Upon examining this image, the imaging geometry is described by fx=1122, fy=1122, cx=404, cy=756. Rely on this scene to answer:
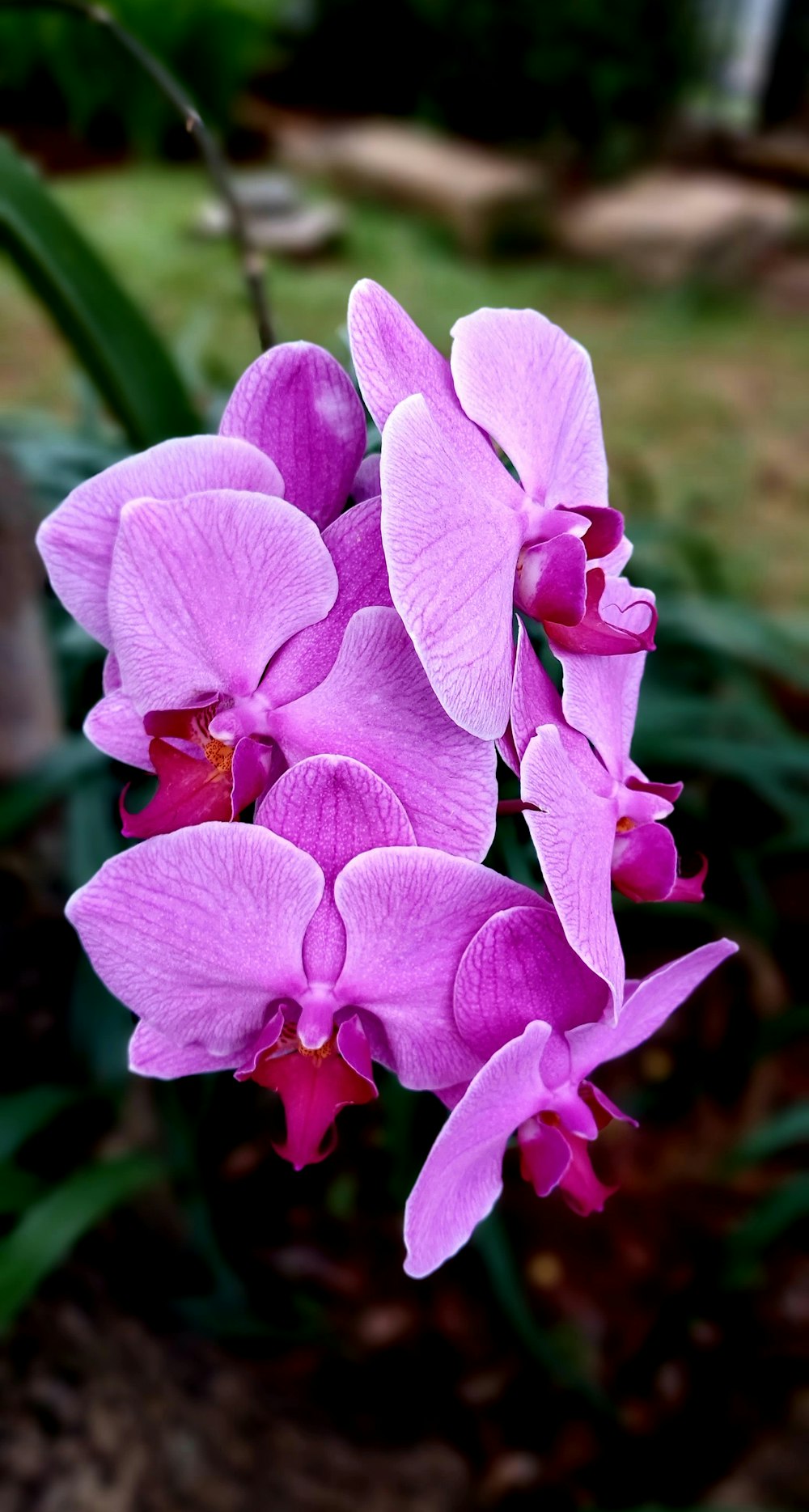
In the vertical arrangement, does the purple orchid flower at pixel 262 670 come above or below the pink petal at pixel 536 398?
below

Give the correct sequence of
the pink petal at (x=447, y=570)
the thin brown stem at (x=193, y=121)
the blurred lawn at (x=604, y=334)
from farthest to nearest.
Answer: the blurred lawn at (x=604, y=334) → the thin brown stem at (x=193, y=121) → the pink petal at (x=447, y=570)

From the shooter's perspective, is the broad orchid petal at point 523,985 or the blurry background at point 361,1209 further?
the blurry background at point 361,1209

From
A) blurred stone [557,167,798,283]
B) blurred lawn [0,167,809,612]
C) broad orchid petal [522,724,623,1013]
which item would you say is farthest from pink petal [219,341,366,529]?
blurred stone [557,167,798,283]

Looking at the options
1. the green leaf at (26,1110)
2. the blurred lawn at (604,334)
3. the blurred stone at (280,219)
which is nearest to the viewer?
the green leaf at (26,1110)

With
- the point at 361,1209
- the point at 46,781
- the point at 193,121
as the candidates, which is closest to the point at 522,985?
the point at 193,121

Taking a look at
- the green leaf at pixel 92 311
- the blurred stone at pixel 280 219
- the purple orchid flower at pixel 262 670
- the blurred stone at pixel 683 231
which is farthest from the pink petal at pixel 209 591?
the blurred stone at pixel 683 231

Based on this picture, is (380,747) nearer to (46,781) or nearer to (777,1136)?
(46,781)

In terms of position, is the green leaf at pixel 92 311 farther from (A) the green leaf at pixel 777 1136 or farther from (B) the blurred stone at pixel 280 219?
(B) the blurred stone at pixel 280 219

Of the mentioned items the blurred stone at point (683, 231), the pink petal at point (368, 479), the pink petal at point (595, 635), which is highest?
the blurred stone at point (683, 231)
